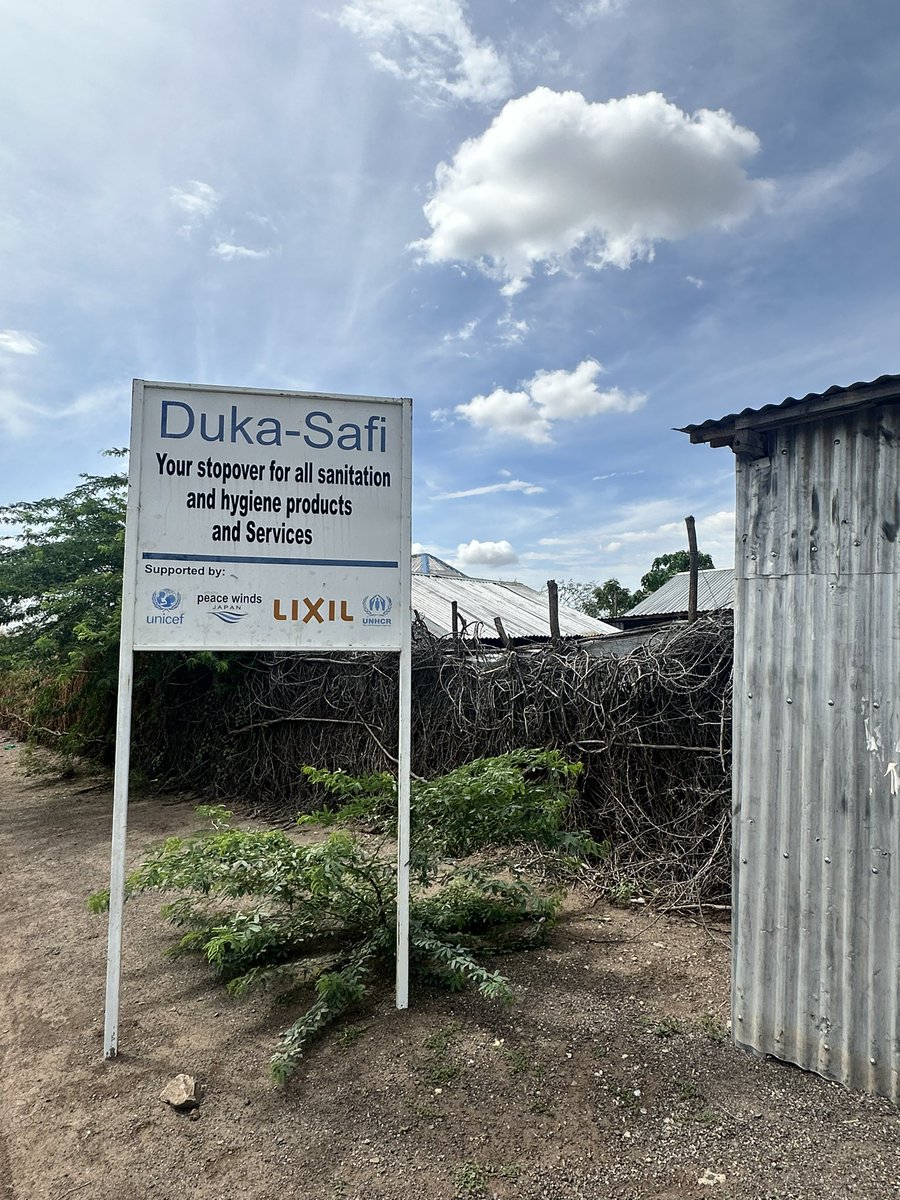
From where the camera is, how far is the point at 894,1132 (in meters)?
2.63

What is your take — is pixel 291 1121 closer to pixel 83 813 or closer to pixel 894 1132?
pixel 894 1132

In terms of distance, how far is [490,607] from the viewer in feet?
48.1

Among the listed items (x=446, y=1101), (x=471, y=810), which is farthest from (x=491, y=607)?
(x=446, y=1101)

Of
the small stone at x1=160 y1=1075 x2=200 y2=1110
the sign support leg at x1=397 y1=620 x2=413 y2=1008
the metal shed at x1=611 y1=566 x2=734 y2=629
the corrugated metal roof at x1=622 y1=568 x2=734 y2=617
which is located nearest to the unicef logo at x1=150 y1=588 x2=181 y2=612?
the sign support leg at x1=397 y1=620 x2=413 y2=1008

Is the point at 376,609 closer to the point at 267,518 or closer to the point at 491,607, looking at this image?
the point at 267,518

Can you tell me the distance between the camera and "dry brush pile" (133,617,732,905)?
5270 millimetres

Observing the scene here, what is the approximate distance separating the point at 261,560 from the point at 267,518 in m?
0.22

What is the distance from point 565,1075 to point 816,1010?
A: 1.09 m

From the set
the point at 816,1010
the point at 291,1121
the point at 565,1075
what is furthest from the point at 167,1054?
the point at 816,1010

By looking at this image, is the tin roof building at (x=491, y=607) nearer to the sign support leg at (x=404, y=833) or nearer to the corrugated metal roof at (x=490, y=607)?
the corrugated metal roof at (x=490, y=607)

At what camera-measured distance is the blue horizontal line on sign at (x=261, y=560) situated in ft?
11.5

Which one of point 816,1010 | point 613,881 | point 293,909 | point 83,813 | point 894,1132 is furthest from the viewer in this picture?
point 83,813

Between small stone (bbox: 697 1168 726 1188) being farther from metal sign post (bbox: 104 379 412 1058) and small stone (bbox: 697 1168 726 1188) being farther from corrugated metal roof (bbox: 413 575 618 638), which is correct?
corrugated metal roof (bbox: 413 575 618 638)

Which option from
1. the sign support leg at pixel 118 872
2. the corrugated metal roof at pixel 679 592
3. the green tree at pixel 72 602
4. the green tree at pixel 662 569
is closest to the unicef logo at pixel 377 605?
the sign support leg at pixel 118 872
